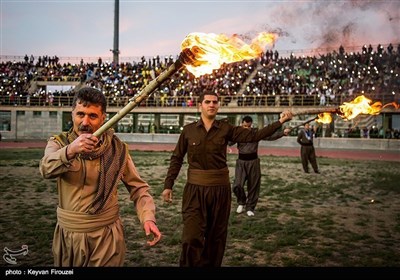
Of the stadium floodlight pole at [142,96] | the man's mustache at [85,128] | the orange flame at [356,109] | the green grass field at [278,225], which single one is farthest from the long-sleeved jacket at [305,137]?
the man's mustache at [85,128]

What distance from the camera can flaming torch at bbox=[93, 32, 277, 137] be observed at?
248 cm

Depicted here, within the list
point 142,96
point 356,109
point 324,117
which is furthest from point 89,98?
point 324,117

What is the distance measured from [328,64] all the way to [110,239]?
33.5 metres

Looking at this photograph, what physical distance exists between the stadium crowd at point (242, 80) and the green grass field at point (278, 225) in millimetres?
16796

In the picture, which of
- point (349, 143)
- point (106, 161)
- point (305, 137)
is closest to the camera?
point (106, 161)

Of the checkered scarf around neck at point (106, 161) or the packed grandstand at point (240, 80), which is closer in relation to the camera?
the checkered scarf around neck at point (106, 161)

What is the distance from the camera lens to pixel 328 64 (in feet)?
109

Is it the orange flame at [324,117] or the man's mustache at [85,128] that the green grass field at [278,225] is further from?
the man's mustache at [85,128]

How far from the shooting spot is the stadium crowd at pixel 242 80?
1185 inches

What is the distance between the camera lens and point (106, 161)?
2.81m

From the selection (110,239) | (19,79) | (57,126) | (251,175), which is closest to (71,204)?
(110,239)

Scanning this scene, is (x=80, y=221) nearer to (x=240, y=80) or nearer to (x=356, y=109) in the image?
(x=356, y=109)

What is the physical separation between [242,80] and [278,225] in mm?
30169

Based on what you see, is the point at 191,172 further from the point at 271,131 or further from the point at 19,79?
the point at 19,79
